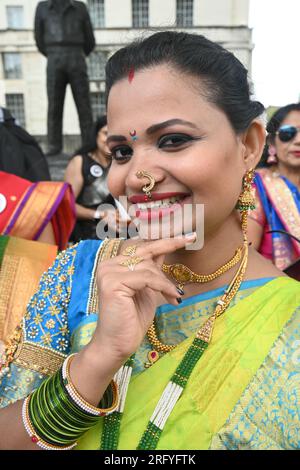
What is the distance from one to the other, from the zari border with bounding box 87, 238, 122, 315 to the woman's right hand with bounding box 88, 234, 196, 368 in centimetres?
22

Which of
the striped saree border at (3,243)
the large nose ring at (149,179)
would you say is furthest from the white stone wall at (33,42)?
the large nose ring at (149,179)

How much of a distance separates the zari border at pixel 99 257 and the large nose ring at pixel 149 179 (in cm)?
33

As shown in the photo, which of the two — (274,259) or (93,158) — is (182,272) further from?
(93,158)

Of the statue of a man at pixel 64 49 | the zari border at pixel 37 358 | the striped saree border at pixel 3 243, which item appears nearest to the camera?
the zari border at pixel 37 358

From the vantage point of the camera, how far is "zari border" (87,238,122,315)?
1.19 metres

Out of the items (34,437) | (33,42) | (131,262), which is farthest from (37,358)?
(33,42)

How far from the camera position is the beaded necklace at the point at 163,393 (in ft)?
3.37

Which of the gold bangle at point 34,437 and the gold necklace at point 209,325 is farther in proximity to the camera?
the gold necklace at point 209,325

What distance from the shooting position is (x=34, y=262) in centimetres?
180

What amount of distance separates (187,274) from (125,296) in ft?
1.05

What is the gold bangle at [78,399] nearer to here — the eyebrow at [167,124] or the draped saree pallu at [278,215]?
the eyebrow at [167,124]

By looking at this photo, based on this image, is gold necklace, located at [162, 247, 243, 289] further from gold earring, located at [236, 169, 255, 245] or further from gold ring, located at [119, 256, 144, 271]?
gold ring, located at [119, 256, 144, 271]

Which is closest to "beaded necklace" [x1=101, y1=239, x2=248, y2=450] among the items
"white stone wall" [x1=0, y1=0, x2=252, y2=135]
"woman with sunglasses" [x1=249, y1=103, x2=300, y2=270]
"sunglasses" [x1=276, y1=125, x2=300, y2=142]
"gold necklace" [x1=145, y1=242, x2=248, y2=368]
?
"gold necklace" [x1=145, y1=242, x2=248, y2=368]

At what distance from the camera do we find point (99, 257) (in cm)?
129
